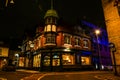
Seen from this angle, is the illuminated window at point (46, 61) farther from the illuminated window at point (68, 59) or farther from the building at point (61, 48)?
the illuminated window at point (68, 59)

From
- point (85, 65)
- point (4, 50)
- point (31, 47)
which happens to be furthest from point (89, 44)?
point (4, 50)

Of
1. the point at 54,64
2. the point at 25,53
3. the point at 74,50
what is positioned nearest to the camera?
the point at 54,64

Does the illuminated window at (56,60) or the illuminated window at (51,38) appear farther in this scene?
the illuminated window at (51,38)

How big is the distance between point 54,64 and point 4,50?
76.6 feet

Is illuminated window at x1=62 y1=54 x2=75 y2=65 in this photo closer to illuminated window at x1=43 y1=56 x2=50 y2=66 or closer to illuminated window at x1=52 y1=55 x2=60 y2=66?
illuminated window at x1=52 y1=55 x2=60 y2=66

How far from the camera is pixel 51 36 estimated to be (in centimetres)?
2936

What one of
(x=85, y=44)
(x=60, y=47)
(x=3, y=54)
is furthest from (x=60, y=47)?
(x=3, y=54)

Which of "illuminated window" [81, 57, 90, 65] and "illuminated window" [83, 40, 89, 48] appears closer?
"illuminated window" [81, 57, 90, 65]

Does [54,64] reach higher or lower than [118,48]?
lower

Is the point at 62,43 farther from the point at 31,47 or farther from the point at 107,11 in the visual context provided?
the point at 107,11

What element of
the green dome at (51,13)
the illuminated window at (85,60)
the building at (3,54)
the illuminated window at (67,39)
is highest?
the green dome at (51,13)

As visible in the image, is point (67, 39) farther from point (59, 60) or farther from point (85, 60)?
point (85, 60)

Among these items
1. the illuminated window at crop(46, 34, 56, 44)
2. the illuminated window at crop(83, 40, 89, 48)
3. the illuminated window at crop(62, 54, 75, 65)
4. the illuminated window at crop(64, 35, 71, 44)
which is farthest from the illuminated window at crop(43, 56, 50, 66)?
the illuminated window at crop(83, 40, 89, 48)

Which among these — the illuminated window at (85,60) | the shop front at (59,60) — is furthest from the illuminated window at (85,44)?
the shop front at (59,60)
